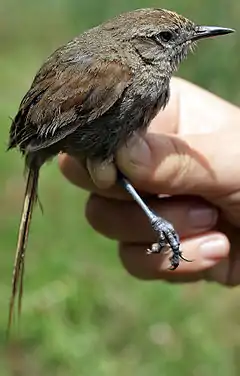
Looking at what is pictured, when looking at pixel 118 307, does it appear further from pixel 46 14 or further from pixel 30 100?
pixel 46 14

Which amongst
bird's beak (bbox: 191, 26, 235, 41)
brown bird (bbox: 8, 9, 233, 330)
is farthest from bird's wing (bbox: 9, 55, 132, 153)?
bird's beak (bbox: 191, 26, 235, 41)

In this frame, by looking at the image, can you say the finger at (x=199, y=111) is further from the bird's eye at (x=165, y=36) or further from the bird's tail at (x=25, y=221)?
the bird's tail at (x=25, y=221)

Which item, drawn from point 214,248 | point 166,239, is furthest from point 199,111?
point 166,239

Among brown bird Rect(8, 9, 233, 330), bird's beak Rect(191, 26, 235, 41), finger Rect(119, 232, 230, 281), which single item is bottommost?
finger Rect(119, 232, 230, 281)

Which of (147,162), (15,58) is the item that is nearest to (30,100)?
(147,162)

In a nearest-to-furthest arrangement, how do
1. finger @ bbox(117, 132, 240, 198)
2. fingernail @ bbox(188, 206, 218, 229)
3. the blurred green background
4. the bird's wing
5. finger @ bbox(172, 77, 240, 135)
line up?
the bird's wing < finger @ bbox(117, 132, 240, 198) < fingernail @ bbox(188, 206, 218, 229) < finger @ bbox(172, 77, 240, 135) < the blurred green background

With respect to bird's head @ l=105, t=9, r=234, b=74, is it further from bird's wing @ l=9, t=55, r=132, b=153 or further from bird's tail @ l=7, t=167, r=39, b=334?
bird's tail @ l=7, t=167, r=39, b=334

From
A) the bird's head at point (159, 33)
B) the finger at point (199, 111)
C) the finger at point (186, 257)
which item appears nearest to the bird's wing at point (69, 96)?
the bird's head at point (159, 33)
